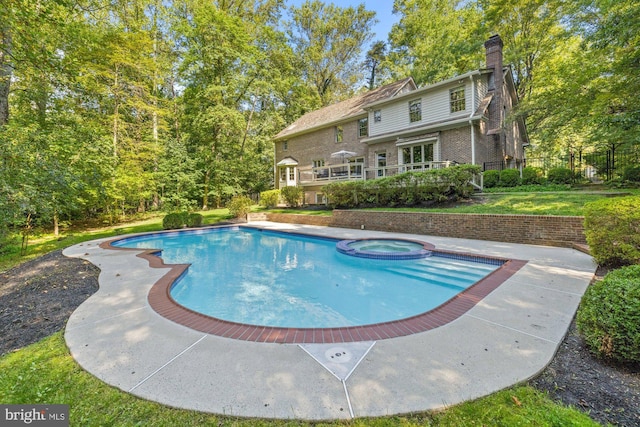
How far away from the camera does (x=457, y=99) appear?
1523cm

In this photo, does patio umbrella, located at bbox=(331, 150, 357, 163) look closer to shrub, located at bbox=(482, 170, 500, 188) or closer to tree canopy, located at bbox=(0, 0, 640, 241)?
shrub, located at bbox=(482, 170, 500, 188)

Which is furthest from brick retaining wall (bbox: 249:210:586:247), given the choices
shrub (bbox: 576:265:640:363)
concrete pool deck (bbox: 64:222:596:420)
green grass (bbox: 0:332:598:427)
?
green grass (bbox: 0:332:598:427)

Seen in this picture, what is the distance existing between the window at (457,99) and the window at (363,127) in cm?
566

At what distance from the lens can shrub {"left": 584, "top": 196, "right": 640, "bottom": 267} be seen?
484 cm

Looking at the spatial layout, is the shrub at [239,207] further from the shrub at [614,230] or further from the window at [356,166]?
the shrub at [614,230]

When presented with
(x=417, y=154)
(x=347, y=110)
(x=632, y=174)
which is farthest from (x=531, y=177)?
(x=347, y=110)

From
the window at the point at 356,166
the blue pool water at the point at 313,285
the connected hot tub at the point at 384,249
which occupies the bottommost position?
the blue pool water at the point at 313,285

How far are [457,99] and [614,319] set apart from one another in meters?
15.5

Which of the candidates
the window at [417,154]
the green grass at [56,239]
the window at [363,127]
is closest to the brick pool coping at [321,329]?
the green grass at [56,239]

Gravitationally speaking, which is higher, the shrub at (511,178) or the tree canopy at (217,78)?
the tree canopy at (217,78)

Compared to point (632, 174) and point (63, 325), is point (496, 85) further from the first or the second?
point (63, 325)

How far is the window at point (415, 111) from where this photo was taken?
1655 centimetres

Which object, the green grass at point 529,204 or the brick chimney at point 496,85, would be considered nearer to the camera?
the green grass at point 529,204

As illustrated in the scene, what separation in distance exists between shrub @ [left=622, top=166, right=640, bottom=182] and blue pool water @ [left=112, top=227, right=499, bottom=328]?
30.4ft
